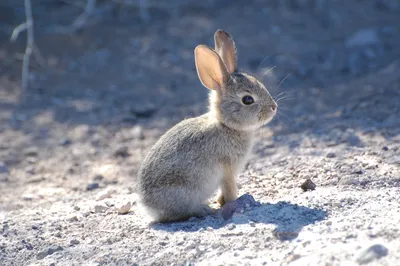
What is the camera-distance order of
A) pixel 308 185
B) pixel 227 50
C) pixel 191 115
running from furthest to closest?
1. pixel 191 115
2. pixel 227 50
3. pixel 308 185

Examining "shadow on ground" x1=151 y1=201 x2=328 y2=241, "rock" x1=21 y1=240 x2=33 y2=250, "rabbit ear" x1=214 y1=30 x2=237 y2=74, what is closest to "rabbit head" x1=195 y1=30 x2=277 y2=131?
"rabbit ear" x1=214 y1=30 x2=237 y2=74

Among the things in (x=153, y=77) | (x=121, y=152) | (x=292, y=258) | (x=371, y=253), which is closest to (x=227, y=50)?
(x=292, y=258)

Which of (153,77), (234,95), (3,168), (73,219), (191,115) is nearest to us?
(234,95)

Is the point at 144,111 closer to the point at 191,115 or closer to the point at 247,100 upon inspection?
the point at 191,115

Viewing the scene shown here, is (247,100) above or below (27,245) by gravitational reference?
above

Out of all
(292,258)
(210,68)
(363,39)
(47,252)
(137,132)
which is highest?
(363,39)

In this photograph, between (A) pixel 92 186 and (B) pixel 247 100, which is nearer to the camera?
(B) pixel 247 100

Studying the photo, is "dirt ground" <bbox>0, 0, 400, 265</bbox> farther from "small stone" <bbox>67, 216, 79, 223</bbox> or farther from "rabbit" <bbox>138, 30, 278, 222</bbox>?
"rabbit" <bbox>138, 30, 278, 222</bbox>

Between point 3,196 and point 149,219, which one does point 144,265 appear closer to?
point 149,219
